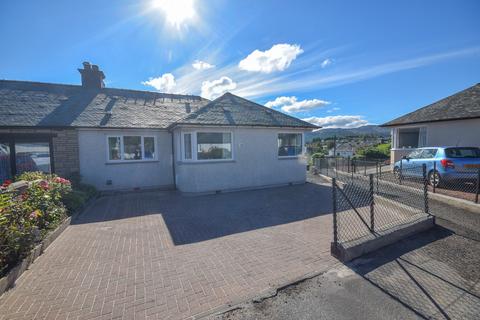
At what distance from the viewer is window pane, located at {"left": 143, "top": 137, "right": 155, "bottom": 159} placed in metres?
11.4

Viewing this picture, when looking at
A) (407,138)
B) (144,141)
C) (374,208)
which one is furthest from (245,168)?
(407,138)

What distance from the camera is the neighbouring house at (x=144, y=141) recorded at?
9727 mm

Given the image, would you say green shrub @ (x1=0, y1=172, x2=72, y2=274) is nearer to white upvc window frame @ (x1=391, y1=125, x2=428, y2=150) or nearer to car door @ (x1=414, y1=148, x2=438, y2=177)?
car door @ (x1=414, y1=148, x2=438, y2=177)

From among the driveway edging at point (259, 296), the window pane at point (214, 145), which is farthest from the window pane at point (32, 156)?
the driveway edging at point (259, 296)

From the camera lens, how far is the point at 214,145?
1008cm

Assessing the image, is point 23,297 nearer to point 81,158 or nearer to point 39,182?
point 39,182

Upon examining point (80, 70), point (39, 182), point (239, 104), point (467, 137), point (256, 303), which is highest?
point (80, 70)

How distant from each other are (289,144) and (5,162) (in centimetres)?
1221

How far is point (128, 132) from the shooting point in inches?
428

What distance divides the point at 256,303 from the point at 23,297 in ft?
10.6

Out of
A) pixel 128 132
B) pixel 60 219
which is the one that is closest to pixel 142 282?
pixel 60 219

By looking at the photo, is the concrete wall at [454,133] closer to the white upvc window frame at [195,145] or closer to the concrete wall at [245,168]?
the concrete wall at [245,168]

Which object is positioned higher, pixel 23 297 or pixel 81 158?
pixel 81 158

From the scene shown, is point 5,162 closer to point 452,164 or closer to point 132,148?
point 132,148
